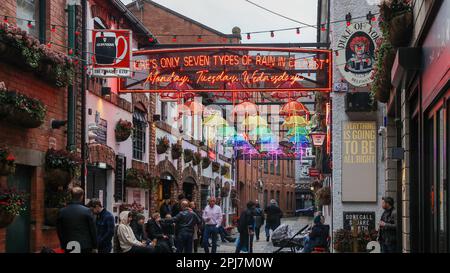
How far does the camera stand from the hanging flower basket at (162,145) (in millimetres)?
24047

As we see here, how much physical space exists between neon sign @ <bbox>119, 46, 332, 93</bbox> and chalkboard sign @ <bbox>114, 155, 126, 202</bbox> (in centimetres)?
187

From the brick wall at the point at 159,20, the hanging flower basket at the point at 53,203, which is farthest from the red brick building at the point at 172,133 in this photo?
the hanging flower basket at the point at 53,203

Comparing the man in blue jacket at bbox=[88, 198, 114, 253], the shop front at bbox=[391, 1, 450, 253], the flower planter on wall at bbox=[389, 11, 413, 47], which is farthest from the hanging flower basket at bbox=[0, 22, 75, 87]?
the shop front at bbox=[391, 1, 450, 253]

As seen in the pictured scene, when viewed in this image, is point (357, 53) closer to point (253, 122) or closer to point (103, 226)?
point (103, 226)

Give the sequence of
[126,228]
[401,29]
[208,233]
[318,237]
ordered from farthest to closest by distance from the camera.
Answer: [208,233]
[318,237]
[126,228]
[401,29]

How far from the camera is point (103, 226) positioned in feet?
42.7

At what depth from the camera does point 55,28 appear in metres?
14.7

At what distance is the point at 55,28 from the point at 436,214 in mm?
→ 9233

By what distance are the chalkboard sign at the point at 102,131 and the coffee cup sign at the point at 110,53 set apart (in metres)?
1.70

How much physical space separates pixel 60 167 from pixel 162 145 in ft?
33.5

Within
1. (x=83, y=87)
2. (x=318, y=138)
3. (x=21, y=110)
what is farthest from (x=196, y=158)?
(x=21, y=110)

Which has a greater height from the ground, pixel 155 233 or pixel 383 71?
pixel 383 71

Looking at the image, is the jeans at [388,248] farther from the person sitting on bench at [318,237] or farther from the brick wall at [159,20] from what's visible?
the brick wall at [159,20]
